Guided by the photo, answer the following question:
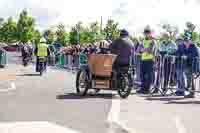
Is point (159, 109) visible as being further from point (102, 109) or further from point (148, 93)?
point (148, 93)

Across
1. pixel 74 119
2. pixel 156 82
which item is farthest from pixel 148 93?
pixel 74 119

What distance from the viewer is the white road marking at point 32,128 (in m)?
8.45

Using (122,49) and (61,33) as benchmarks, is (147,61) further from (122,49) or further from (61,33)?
(61,33)

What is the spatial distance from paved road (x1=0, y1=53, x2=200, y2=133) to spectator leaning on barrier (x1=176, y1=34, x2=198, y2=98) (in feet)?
2.11

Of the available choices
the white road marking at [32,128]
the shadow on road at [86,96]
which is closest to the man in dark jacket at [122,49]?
the shadow on road at [86,96]

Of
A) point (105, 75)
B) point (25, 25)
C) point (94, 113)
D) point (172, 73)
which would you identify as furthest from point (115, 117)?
point (25, 25)

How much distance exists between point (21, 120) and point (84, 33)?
80.4 m

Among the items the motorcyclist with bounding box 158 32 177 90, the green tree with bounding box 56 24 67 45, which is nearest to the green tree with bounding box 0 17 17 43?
the green tree with bounding box 56 24 67 45

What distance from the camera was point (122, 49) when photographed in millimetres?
14414

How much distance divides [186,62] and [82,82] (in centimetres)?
281

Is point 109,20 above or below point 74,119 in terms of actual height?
above

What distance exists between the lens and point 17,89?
1616 centimetres

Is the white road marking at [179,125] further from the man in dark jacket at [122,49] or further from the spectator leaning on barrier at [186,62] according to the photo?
the spectator leaning on barrier at [186,62]

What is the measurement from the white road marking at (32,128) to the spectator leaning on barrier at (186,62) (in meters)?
6.37
